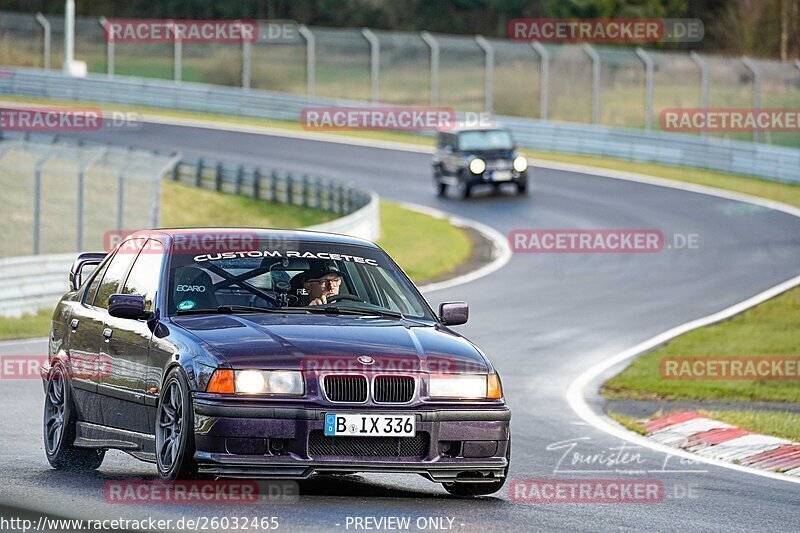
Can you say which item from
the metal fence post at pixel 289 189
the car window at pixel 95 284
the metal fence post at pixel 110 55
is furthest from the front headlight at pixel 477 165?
the car window at pixel 95 284

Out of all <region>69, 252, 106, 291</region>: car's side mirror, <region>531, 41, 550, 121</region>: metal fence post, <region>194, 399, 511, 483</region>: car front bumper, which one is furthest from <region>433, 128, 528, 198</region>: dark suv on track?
<region>194, 399, 511, 483</region>: car front bumper

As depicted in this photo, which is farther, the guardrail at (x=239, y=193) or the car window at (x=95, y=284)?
the guardrail at (x=239, y=193)

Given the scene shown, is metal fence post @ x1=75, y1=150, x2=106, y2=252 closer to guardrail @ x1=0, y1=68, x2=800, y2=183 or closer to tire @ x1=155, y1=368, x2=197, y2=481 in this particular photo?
tire @ x1=155, y1=368, x2=197, y2=481

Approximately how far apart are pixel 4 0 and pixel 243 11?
13.0 meters

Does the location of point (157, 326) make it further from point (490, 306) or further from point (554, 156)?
point (554, 156)

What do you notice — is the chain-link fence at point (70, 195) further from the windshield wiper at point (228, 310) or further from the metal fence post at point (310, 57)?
the windshield wiper at point (228, 310)

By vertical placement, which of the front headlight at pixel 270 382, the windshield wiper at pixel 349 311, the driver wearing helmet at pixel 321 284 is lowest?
the front headlight at pixel 270 382

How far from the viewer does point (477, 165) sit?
37.4m

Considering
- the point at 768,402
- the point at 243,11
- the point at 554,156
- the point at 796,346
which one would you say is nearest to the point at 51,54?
the point at 554,156

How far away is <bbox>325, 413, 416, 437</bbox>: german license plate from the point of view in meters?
7.43

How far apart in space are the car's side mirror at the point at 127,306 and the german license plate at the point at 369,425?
147 cm

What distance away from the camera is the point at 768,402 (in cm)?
1550

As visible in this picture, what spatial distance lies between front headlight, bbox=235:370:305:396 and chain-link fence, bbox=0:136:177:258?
16.6 m

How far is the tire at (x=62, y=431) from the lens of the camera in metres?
9.12
